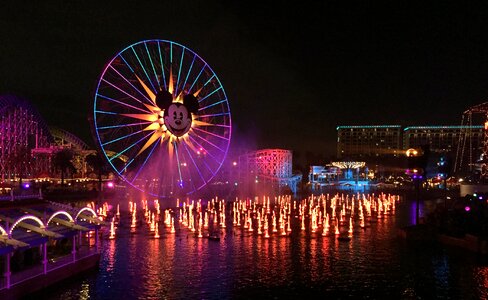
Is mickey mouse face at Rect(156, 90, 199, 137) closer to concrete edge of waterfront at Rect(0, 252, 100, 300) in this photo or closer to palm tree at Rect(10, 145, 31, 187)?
concrete edge of waterfront at Rect(0, 252, 100, 300)

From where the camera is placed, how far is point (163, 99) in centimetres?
5925

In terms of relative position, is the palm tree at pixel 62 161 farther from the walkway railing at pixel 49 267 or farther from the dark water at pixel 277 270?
the walkway railing at pixel 49 267

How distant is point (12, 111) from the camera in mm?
110062

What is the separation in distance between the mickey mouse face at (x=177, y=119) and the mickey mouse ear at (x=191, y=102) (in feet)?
2.03

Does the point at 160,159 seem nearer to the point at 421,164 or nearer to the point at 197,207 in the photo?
the point at 197,207

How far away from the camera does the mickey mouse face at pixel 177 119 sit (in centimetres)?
6006

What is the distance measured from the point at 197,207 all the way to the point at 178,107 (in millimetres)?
17360

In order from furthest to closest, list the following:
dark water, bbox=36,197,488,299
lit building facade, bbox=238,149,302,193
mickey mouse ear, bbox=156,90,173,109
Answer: lit building facade, bbox=238,149,302,193 < mickey mouse ear, bbox=156,90,173,109 < dark water, bbox=36,197,488,299

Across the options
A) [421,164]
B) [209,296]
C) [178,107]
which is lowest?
[209,296]

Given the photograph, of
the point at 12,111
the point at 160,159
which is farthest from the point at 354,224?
the point at 12,111

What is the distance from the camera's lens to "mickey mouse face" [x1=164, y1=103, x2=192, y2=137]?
60062 millimetres

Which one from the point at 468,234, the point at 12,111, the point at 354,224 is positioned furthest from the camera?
the point at 12,111

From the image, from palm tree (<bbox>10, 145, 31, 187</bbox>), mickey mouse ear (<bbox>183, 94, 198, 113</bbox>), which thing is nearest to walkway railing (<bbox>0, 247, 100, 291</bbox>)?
mickey mouse ear (<bbox>183, 94, 198, 113</bbox>)

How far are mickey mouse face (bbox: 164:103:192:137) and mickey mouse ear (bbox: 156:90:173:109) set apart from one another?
543 mm
